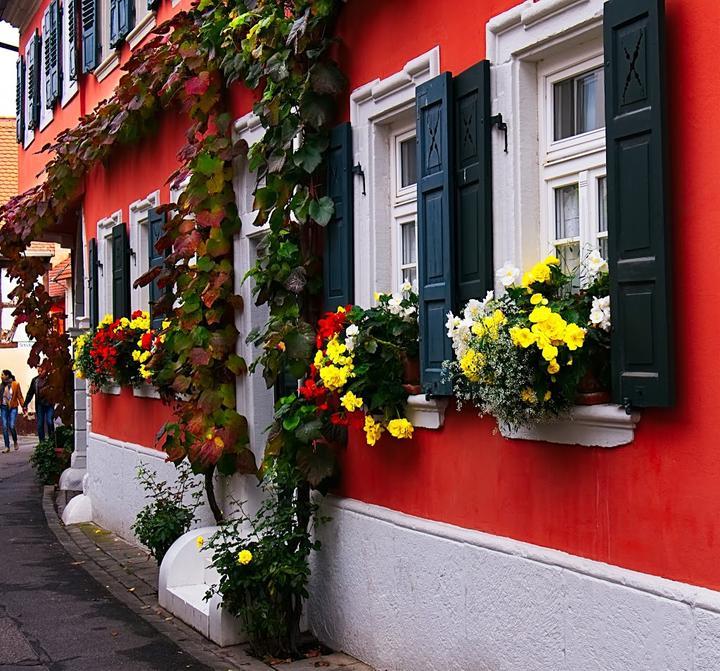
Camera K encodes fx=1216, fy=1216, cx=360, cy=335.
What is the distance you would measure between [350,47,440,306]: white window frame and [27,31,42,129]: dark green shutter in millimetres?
12945

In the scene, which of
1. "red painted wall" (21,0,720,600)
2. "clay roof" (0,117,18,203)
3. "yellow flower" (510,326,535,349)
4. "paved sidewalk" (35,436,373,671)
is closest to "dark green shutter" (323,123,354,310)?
"red painted wall" (21,0,720,600)

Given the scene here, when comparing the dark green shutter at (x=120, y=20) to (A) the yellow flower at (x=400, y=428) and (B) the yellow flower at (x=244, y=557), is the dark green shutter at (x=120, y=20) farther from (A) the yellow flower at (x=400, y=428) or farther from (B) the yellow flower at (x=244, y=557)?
(A) the yellow flower at (x=400, y=428)

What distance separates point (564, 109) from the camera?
5.57 m

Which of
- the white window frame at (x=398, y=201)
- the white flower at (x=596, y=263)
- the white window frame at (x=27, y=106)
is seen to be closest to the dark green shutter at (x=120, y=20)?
the white window frame at (x=398, y=201)

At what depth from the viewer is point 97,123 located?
12.4 m

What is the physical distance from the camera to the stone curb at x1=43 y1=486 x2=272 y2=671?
7363 millimetres

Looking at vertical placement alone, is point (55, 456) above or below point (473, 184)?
below

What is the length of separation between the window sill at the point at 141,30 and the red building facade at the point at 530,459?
5.05m

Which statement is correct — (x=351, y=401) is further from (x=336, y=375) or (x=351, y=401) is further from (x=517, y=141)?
(x=517, y=141)

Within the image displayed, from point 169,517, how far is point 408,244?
381 centimetres

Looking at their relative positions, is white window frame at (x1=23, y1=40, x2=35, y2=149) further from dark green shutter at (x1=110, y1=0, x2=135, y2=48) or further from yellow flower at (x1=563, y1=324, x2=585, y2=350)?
yellow flower at (x1=563, y1=324, x2=585, y2=350)

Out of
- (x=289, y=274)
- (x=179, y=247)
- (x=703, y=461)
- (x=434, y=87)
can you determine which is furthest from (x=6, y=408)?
(x=703, y=461)

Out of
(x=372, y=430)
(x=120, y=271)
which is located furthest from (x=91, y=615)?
(x=120, y=271)

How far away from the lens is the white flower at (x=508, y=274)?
5.27m
